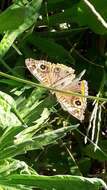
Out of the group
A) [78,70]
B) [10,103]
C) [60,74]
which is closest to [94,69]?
[78,70]

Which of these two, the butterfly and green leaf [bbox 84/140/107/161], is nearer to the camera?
the butterfly

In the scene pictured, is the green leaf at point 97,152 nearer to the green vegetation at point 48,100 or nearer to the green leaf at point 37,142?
the green vegetation at point 48,100

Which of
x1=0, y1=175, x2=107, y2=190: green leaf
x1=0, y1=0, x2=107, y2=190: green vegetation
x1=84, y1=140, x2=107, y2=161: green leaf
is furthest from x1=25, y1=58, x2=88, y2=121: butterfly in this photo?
x1=84, y1=140, x2=107, y2=161: green leaf

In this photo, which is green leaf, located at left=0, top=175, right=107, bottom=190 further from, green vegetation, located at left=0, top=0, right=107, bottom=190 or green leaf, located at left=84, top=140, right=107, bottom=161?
green leaf, located at left=84, top=140, right=107, bottom=161

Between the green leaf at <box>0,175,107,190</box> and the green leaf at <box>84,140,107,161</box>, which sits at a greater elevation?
the green leaf at <box>0,175,107,190</box>

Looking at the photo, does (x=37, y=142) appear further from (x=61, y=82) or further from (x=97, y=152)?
(x=97, y=152)

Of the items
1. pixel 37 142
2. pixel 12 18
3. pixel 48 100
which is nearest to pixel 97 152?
pixel 48 100

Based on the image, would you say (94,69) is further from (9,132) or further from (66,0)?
(9,132)
